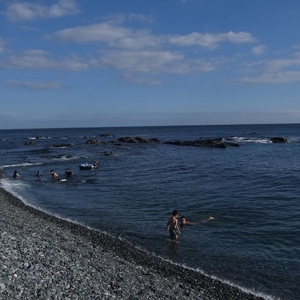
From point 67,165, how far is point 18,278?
42.2 m

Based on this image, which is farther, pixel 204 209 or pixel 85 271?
pixel 204 209

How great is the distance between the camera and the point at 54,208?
85.3 feet

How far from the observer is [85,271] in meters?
12.3

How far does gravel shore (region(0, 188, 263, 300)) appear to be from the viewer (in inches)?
410

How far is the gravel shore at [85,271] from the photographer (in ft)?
34.2

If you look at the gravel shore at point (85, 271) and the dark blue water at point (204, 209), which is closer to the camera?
the gravel shore at point (85, 271)

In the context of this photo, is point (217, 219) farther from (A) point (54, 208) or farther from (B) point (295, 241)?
(A) point (54, 208)

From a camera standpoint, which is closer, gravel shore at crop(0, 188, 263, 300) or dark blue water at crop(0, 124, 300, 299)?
gravel shore at crop(0, 188, 263, 300)

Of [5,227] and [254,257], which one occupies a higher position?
[5,227]

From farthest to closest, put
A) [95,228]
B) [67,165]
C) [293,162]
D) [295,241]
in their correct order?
[67,165]
[293,162]
[95,228]
[295,241]

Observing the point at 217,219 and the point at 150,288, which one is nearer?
the point at 150,288

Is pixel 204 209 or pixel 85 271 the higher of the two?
pixel 85 271

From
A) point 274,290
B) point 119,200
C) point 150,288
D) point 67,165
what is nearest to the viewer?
point 150,288

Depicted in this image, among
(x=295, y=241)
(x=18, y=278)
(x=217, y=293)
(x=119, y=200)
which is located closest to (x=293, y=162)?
(x=119, y=200)
